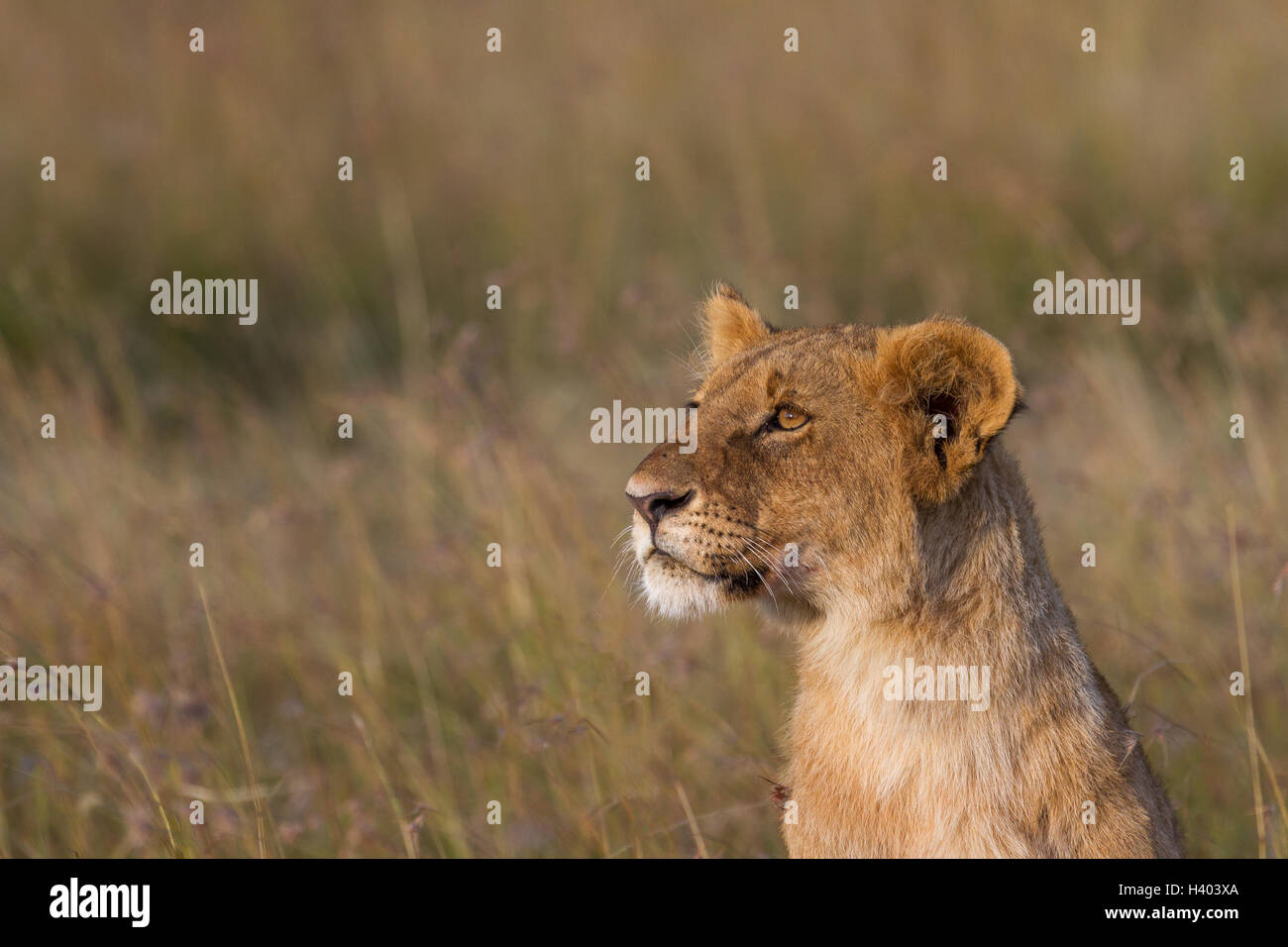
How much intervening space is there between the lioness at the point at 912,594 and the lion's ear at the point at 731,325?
2.41 feet

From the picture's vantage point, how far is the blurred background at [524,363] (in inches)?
213

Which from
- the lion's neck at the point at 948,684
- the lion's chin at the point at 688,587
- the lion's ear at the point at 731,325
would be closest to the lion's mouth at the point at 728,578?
the lion's chin at the point at 688,587

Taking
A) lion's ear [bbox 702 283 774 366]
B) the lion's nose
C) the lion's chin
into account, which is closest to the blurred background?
lion's ear [bbox 702 283 774 366]

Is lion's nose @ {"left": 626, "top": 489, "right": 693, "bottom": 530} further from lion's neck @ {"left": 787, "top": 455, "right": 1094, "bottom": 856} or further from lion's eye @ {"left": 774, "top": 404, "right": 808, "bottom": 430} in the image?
lion's neck @ {"left": 787, "top": 455, "right": 1094, "bottom": 856}

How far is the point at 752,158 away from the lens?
41.1 ft

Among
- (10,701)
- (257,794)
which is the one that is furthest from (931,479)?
(10,701)

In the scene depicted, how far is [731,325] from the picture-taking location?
15.6 ft

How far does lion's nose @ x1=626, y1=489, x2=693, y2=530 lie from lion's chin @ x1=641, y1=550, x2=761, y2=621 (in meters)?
0.10

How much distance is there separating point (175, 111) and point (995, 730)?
12.0 m

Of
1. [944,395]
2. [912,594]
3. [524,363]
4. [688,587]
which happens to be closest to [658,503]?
[688,587]

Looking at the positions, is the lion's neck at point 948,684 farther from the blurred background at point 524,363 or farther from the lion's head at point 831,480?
the blurred background at point 524,363

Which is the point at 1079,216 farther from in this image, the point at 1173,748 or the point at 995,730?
the point at 995,730

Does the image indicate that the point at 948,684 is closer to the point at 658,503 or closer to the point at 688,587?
the point at 688,587

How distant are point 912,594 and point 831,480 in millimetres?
350
